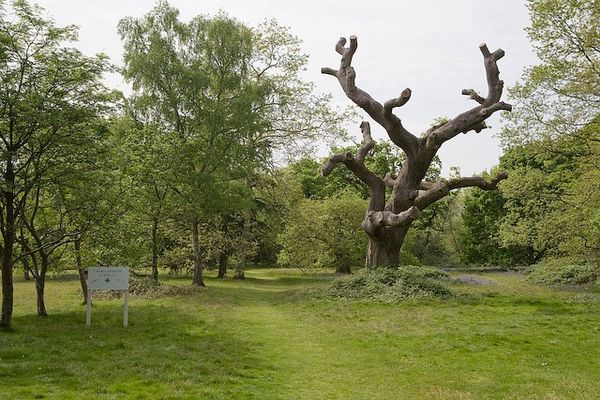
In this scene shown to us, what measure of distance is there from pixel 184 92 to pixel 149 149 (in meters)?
3.64

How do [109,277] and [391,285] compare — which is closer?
[109,277]

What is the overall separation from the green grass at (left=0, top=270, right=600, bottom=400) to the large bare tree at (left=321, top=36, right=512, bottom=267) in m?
5.25

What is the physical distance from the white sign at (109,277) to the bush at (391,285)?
8.26m

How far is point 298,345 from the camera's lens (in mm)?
11836

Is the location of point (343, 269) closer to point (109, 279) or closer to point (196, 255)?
point (196, 255)

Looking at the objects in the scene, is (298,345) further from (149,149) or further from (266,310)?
(149,149)

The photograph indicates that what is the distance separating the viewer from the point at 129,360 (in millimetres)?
9844

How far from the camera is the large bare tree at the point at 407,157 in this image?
21.0 m

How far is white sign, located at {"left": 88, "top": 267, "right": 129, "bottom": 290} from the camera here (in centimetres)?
1368

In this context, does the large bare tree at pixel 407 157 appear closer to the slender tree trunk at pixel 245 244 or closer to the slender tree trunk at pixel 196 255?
the slender tree trunk at pixel 196 255

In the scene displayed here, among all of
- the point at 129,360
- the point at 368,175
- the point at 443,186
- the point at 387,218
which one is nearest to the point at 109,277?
the point at 129,360

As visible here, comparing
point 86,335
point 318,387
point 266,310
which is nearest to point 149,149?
point 266,310

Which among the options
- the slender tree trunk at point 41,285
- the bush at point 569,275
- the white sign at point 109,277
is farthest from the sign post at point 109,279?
the bush at point 569,275

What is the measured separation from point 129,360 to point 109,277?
4477 millimetres
